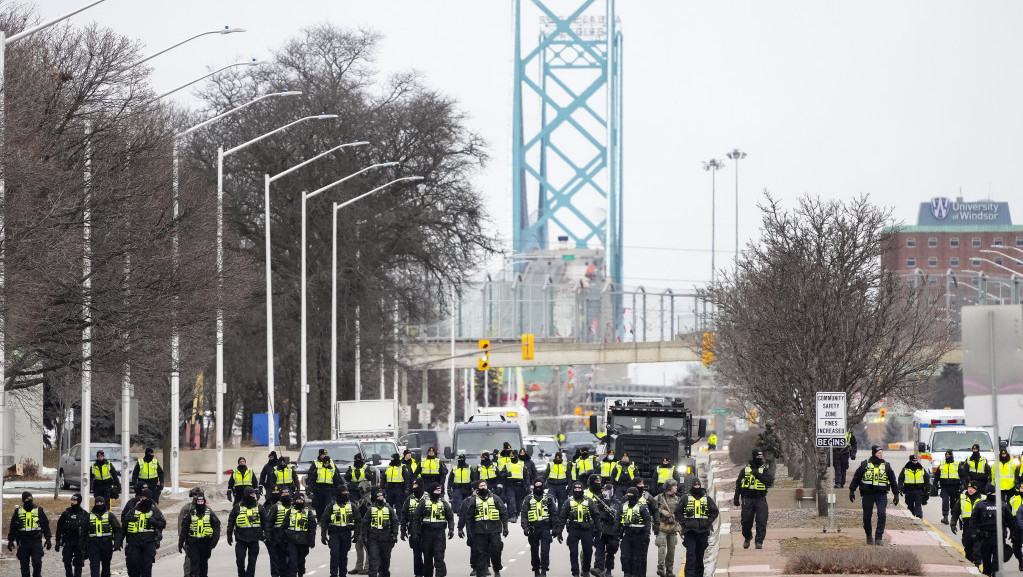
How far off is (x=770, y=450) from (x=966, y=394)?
2159 centimetres

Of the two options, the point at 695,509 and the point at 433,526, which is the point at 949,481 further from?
the point at 433,526

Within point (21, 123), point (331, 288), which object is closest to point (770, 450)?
point (21, 123)

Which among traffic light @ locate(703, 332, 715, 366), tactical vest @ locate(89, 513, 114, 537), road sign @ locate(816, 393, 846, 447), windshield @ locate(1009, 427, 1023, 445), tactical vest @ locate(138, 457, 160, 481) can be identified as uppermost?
traffic light @ locate(703, 332, 715, 366)

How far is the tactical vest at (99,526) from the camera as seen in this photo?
22703 millimetres

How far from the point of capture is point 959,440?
4219 cm

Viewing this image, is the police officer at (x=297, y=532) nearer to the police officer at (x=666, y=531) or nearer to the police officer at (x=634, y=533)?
the police officer at (x=634, y=533)

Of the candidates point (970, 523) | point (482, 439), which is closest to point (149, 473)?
point (482, 439)

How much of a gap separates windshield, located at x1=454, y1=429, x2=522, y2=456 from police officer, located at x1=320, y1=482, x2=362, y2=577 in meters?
17.2

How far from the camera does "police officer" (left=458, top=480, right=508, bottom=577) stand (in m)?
A: 23.0

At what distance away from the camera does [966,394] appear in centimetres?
1670

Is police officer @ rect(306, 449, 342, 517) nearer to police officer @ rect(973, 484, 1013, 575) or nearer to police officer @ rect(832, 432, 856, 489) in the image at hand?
police officer @ rect(832, 432, 856, 489)

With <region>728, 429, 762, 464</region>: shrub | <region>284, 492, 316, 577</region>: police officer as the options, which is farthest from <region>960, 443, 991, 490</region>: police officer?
<region>728, 429, 762, 464</region>: shrub

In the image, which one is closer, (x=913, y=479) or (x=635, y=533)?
(x=635, y=533)

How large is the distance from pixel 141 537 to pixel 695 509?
7.24 metres
